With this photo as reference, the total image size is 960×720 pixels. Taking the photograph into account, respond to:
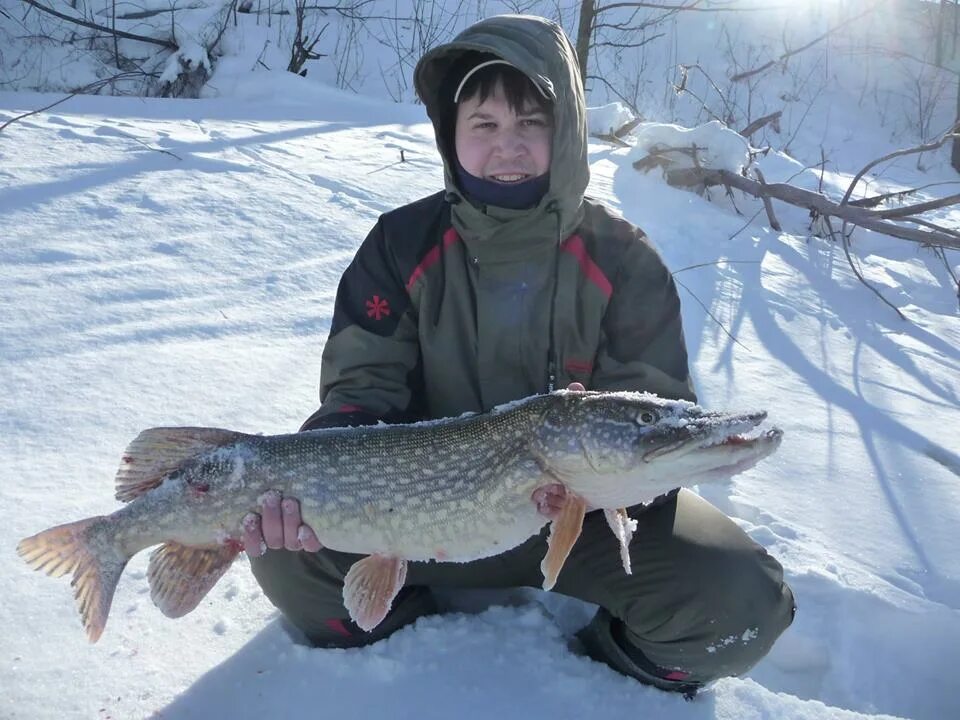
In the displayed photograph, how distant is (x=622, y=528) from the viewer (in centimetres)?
159

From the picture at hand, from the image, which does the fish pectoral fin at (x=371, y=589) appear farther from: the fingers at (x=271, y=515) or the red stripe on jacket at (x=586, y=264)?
the red stripe on jacket at (x=586, y=264)

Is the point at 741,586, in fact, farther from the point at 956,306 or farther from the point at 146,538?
the point at 956,306

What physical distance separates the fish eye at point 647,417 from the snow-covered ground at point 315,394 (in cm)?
64

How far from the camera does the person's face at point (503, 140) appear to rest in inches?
76.2

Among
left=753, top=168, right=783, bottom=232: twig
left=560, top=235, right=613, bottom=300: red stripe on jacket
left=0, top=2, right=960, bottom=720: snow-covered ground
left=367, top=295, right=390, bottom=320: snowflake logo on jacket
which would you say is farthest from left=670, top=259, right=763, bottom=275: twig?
left=367, top=295, right=390, bottom=320: snowflake logo on jacket

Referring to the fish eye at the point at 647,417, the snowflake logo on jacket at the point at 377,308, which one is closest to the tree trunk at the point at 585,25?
the snowflake logo on jacket at the point at 377,308

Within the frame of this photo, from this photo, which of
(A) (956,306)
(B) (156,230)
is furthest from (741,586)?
(A) (956,306)

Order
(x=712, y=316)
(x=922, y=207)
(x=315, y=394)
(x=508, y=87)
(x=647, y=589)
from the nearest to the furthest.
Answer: (x=647, y=589)
(x=508, y=87)
(x=315, y=394)
(x=712, y=316)
(x=922, y=207)

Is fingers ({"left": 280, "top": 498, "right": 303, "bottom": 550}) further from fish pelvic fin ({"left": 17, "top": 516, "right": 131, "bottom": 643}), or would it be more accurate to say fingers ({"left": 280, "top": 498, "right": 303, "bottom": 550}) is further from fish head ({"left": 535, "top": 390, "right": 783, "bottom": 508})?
fish head ({"left": 535, "top": 390, "right": 783, "bottom": 508})

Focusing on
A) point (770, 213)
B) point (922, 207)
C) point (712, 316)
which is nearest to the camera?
point (712, 316)

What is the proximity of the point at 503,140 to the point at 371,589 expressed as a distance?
3.76 ft

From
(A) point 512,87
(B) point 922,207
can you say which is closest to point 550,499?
(A) point 512,87

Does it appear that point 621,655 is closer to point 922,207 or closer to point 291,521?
point 291,521

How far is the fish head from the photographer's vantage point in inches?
55.2
